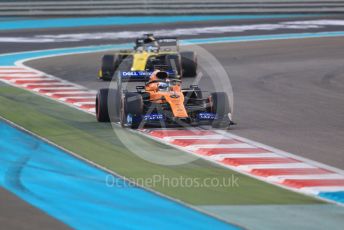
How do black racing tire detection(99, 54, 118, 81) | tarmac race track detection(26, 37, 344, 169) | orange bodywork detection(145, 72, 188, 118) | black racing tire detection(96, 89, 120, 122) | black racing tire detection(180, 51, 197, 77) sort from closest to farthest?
tarmac race track detection(26, 37, 344, 169), orange bodywork detection(145, 72, 188, 118), black racing tire detection(96, 89, 120, 122), black racing tire detection(99, 54, 118, 81), black racing tire detection(180, 51, 197, 77)

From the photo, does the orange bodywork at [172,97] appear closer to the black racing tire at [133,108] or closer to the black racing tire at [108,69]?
the black racing tire at [133,108]

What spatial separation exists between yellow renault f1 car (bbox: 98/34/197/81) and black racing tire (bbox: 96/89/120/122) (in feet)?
20.6

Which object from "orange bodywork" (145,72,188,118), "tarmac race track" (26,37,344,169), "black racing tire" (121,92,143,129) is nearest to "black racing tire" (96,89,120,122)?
"orange bodywork" (145,72,188,118)

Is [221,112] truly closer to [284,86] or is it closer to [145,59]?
[284,86]

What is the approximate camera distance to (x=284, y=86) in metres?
23.7

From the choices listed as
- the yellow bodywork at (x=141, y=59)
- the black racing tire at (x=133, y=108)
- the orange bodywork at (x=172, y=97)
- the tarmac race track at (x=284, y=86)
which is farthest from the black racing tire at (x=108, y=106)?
the yellow bodywork at (x=141, y=59)

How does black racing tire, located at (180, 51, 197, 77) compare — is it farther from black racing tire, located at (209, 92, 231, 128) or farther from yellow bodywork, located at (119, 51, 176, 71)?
black racing tire, located at (209, 92, 231, 128)

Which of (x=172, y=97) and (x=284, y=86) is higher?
(x=172, y=97)

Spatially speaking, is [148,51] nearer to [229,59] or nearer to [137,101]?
[229,59]

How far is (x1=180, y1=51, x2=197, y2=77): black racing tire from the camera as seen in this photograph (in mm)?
25703

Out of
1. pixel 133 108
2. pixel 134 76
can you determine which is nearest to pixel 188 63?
pixel 134 76

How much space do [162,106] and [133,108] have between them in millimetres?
590

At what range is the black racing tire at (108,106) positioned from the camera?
17703 mm

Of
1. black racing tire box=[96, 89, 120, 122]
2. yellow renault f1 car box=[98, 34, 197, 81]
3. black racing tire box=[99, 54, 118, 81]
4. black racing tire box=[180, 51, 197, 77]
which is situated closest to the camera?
black racing tire box=[96, 89, 120, 122]
